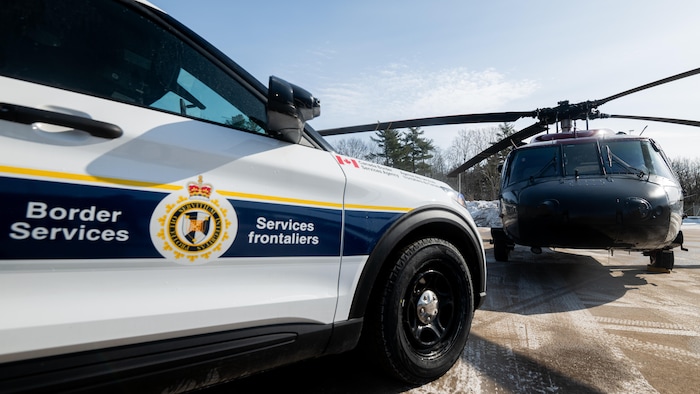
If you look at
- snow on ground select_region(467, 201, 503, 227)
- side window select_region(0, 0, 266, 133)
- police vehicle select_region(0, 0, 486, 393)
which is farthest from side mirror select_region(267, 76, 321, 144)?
snow on ground select_region(467, 201, 503, 227)

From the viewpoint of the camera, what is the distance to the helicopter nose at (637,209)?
403cm

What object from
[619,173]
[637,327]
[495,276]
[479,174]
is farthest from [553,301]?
[479,174]

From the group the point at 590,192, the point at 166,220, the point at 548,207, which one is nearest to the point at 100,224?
the point at 166,220

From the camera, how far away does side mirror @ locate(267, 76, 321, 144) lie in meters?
1.41

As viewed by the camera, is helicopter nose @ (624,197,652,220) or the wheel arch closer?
the wheel arch

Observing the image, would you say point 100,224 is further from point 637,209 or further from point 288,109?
point 637,209

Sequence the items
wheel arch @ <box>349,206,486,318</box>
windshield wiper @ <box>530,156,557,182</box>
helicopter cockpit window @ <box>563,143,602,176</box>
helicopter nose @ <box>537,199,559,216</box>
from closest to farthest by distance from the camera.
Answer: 1. wheel arch @ <box>349,206,486,318</box>
2. helicopter nose @ <box>537,199,559,216</box>
3. helicopter cockpit window @ <box>563,143,602,176</box>
4. windshield wiper @ <box>530,156,557,182</box>

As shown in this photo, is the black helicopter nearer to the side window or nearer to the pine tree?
the side window

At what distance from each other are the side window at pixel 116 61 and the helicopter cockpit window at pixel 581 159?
5.18 m

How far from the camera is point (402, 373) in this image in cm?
183

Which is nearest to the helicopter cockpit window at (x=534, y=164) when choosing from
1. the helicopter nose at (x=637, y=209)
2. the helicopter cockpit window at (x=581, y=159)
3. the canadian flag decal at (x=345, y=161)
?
the helicopter cockpit window at (x=581, y=159)

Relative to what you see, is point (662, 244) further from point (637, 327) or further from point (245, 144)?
point (245, 144)

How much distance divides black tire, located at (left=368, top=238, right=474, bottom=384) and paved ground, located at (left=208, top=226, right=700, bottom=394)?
15 centimetres

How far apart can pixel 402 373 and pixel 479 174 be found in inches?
1807
